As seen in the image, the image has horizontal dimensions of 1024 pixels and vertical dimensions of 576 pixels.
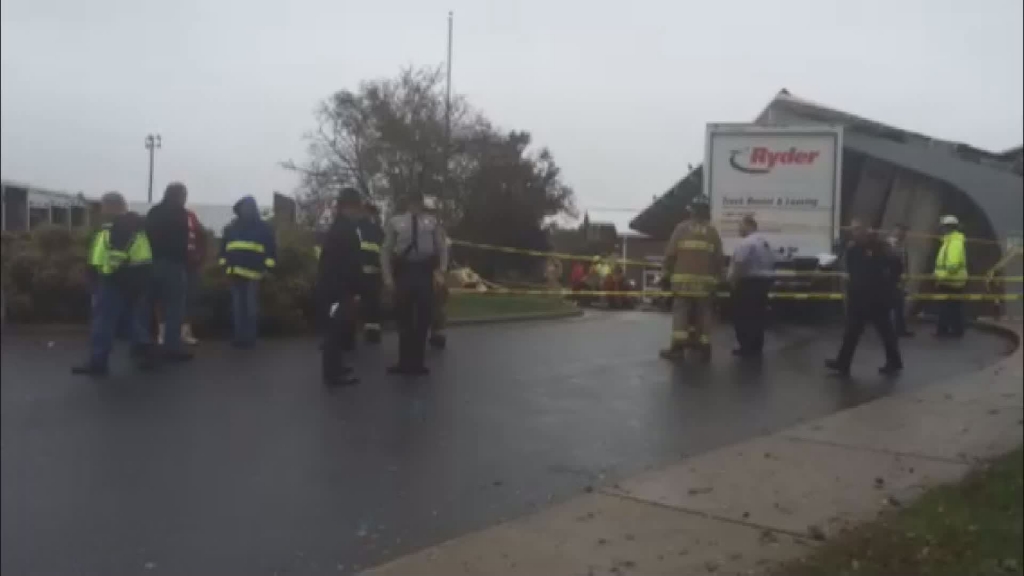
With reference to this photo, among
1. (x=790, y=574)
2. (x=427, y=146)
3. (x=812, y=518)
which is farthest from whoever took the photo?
(x=427, y=146)

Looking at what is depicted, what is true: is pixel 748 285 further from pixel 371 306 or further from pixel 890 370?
pixel 371 306

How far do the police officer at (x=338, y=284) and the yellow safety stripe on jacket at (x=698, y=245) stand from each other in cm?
382

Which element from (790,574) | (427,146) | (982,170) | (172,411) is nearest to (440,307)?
(172,411)

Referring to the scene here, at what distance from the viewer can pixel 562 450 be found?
7.62 meters

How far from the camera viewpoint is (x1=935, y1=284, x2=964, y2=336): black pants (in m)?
16.0

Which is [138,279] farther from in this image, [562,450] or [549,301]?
[549,301]

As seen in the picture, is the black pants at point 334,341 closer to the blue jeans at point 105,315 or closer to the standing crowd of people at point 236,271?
the standing crowd of people at point 236,271

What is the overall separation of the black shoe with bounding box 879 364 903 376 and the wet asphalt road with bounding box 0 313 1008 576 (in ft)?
0.97

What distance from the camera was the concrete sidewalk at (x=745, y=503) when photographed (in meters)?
5.24

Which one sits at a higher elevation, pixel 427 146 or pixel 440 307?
pixel 427 146

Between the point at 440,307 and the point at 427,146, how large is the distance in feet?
69.9

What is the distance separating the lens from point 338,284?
32.2 feet

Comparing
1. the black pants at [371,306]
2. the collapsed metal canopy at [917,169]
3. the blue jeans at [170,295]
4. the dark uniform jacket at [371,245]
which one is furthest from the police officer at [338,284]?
the collapsed metal canopy at [917,169]

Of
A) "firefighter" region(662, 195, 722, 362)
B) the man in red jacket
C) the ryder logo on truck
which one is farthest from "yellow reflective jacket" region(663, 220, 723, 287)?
the ryder logo on truck
